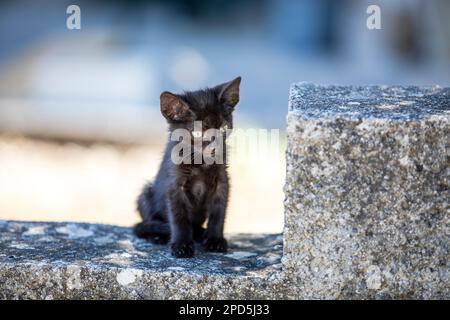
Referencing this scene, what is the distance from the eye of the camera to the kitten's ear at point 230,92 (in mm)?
4840

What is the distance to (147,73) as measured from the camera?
616 inches

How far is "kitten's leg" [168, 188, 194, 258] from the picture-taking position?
4.84 m

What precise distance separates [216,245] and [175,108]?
0.86m

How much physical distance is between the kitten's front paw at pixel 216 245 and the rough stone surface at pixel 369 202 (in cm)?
94

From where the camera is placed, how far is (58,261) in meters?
4.39

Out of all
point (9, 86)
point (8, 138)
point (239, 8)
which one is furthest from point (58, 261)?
point (239, 8)

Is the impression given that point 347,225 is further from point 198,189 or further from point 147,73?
point 147,73

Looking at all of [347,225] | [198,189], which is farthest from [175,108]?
[347,225]

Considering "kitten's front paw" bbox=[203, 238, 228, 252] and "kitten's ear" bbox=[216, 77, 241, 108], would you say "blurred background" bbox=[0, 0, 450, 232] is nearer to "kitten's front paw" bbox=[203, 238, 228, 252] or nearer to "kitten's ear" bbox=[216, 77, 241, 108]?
"kitten's front paw" bbox=[203, 238, 228, 252]

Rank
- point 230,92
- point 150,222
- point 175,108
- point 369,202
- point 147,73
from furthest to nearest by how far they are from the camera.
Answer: point 147,73
point 150,222
point 230,92
point 175,108
point 369,202

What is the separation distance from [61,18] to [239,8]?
16.2ft

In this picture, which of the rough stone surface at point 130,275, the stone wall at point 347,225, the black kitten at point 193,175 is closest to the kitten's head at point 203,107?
the black kitten at point 193,175

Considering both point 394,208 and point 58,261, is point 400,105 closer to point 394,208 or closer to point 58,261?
point 394,208

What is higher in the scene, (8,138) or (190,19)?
(190,19)
